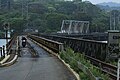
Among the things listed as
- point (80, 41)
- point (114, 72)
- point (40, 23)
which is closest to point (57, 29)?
point (40, 23)

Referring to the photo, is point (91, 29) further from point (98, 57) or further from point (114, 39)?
point (114, 39)

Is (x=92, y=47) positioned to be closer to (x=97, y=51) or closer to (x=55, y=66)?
(x=97, y=51)

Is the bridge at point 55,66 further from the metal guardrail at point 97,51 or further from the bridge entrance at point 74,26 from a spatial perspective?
the bridge entrance at point 74,26

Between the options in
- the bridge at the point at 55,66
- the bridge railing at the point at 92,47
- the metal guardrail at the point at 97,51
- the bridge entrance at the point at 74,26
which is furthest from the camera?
the bridge entrance at the point at 74,26

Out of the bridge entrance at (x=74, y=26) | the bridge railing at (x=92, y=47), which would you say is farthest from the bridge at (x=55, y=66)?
the bridge entrance at (x=74, y=26)

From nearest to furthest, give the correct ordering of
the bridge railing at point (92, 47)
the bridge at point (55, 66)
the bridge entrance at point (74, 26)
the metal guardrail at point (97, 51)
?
the bridge at point (55, 66) → the metal guardrail at point (97, 51) → the bridge railing at point (92, 47) → the bridge entrance at point (74, 26)

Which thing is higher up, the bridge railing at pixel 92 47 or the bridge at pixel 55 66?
the bridge railing at pixel 92 47

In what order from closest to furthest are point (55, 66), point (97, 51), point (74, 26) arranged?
1. point (55, 66)
2. point (97, 51)
3. point (74, 26)

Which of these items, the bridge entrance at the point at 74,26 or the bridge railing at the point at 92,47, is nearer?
the bridge railing at the point at 92,47

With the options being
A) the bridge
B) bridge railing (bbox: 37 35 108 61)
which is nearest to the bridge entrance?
the bridge

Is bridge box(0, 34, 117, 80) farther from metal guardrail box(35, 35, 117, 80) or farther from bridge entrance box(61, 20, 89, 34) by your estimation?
bridge entrance box(61, 20, 89, 34)

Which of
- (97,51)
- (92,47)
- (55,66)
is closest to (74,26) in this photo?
(92,47)

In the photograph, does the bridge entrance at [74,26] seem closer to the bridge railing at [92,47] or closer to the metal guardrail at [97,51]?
the bridge railing at [92,47]

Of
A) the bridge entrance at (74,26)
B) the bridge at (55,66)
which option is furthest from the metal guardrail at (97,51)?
the bridge entrance at (74,26)
